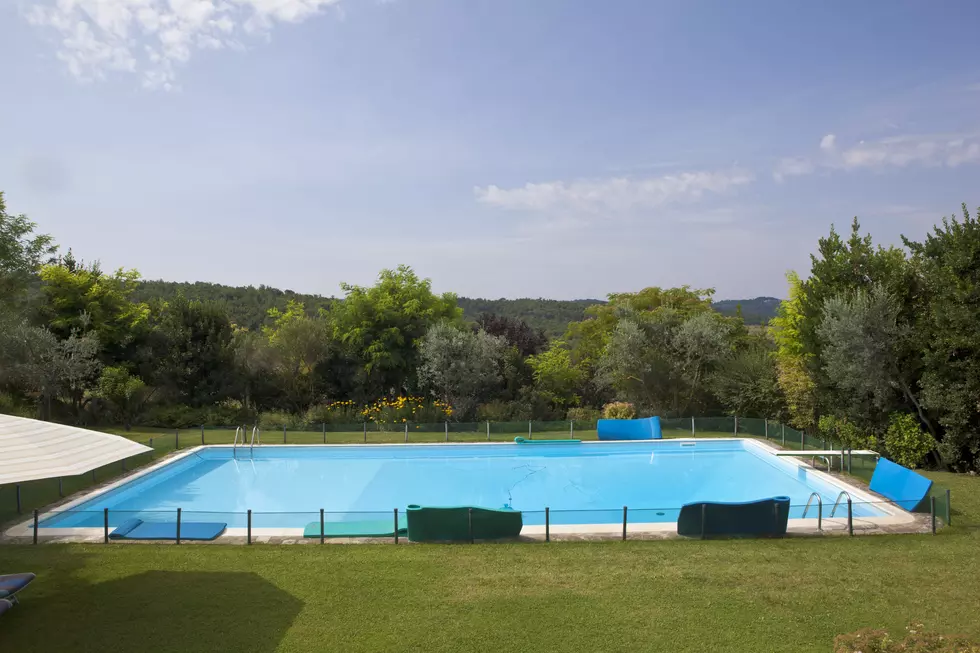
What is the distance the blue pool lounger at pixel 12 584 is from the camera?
8.12 meters

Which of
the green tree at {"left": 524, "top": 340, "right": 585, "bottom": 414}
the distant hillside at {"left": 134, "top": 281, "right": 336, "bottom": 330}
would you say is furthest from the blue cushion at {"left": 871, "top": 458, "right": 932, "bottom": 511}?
the distant hillside at {"left": 134, "top": 281, "right": 336, "bottom": 330}

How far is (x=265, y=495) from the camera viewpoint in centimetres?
1695

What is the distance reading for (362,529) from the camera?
11.4 m

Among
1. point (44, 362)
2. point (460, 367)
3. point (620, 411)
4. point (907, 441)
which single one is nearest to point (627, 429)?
point (620, 411)

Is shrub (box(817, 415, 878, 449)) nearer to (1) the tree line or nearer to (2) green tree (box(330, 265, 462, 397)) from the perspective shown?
(1) the tree line

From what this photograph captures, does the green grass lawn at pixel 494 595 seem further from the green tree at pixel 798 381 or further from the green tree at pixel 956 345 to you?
the green tree at pixel 798 381

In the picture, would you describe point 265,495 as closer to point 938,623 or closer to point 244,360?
point 244,360

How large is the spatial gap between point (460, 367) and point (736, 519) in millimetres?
14825

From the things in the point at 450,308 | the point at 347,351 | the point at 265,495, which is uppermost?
the point at 450,308

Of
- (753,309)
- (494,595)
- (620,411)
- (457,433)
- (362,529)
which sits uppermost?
(753,309)

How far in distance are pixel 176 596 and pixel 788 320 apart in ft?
80.0

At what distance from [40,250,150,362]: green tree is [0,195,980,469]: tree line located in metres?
0.08

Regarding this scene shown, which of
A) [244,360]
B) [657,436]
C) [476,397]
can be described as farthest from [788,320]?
[244,360]

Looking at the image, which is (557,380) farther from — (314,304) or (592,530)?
(314,304)
